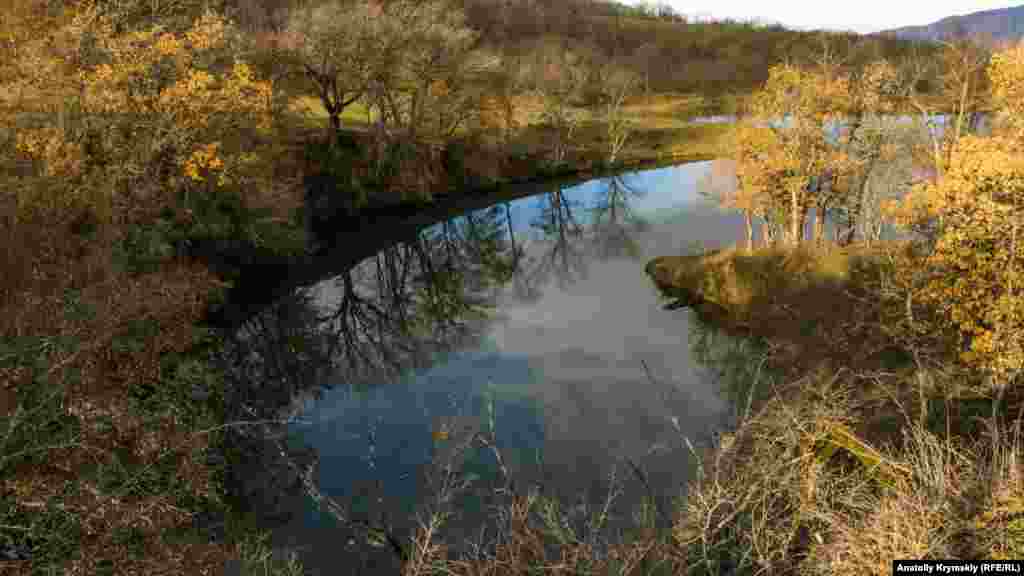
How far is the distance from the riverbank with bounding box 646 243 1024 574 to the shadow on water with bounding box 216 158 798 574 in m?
1.54

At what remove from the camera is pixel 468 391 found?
23656 mm

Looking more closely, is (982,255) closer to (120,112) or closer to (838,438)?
(838,438)

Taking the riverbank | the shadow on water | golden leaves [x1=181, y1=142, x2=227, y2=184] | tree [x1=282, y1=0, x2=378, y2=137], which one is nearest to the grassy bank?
tree [x1=282, y1=0, x2=378, y2=137]

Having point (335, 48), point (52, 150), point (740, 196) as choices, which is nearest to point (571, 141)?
point (335, 48)

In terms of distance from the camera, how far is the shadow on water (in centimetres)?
1694

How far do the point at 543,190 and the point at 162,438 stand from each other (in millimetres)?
47257

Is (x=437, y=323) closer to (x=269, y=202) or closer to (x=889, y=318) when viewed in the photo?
(x=269, y=202)

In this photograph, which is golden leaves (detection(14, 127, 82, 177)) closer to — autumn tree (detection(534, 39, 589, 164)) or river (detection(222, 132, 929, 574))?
river (detection(222, 132, 929, 574))

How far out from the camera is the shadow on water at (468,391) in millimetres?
16938

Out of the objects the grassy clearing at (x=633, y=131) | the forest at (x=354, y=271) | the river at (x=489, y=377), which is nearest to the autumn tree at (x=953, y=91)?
the forest at (x=354, y=271)

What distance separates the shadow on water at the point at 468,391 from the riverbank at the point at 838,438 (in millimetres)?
1535

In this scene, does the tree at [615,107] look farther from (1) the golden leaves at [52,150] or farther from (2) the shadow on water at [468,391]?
(1) the golden leaves at [52,150]

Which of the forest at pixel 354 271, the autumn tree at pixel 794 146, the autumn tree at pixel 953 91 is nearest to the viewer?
the forest at pixel 354 271

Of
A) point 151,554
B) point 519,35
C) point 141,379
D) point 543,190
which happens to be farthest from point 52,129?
point 519,35
